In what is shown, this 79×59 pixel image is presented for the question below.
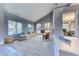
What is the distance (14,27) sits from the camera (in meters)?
2.33

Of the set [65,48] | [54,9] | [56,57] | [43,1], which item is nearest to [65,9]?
[54,9]

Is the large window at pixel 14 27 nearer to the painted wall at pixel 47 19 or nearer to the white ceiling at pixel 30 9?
the white ceiling at pixel 30 9

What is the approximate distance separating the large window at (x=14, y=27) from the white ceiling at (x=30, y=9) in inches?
6.6

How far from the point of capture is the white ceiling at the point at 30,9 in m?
2.29

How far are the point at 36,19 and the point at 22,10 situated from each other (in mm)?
299

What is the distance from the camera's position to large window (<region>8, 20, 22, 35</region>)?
2285 mm

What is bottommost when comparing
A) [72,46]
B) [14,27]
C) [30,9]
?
[72,46]

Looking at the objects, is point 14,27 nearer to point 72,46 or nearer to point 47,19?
point 47,19

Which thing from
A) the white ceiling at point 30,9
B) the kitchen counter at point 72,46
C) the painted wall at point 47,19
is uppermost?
the white ceiling at point 30,9

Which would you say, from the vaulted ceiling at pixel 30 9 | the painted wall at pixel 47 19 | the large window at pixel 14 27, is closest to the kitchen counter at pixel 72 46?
the painted wall at pixel 47 19

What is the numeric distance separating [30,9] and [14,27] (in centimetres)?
44

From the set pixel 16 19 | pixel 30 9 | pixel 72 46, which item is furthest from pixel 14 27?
pixel 72 46

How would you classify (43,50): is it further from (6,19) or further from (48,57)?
(6,19)

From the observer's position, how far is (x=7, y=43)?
2.28 m
